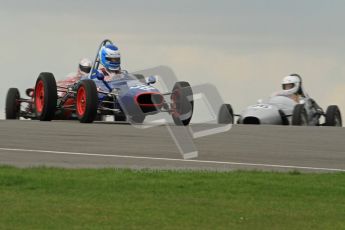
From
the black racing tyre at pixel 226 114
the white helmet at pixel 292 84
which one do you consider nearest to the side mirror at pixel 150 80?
the black racing tyre at pixel 226 114

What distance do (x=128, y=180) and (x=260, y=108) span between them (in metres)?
16.6

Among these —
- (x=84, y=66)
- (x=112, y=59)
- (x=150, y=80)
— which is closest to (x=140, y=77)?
(x=112, y=59)

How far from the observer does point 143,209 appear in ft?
36.6

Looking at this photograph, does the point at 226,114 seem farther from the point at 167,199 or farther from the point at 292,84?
the point at 167,199

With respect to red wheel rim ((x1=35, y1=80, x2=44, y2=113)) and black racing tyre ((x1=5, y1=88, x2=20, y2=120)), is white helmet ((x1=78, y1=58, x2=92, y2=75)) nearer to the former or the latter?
black racing tyre ((x1=5, y1=88, x2=20, y2=120))

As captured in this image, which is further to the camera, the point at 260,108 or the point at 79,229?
the point at 260,108

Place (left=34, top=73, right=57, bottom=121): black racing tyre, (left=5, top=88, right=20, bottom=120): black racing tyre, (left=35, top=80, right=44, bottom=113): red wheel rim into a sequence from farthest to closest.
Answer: (left=5, top=88, right=20, bottom=120): black racing tyre
(left=35, top=80, right=44, bottom=113): red wheel rim
(left=34, top=73, right=57, bottom=121): black racing tyre

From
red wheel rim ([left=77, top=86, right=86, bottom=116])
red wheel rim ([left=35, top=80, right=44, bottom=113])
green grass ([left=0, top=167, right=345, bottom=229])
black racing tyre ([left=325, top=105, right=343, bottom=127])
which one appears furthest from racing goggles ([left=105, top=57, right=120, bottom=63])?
green grass ([left=0, top=167, right=345, bottom=229])

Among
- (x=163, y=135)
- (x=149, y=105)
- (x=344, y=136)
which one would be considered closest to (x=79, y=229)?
(x=163, y=135)

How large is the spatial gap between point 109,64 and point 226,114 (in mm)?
3765

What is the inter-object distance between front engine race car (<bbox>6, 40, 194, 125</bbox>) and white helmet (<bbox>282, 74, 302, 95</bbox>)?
4.97 m

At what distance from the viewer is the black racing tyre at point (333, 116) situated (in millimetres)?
30172

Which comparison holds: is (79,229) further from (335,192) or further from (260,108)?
(260,108)

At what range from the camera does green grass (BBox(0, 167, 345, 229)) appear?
10.4 m
